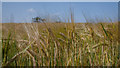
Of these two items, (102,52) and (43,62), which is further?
(102,52)

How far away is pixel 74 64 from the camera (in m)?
0.75

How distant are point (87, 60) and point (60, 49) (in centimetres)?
18

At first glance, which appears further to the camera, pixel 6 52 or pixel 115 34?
pixel 115 34

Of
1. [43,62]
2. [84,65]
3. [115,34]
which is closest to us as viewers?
[43,62]

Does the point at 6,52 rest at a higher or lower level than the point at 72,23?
lower

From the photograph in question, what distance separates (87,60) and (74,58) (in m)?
0.12

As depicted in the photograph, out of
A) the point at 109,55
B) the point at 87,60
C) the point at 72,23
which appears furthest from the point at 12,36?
the point at 109,55

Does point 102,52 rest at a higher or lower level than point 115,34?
lower

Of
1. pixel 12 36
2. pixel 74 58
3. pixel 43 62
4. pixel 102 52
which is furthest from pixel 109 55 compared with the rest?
pixel 12 36

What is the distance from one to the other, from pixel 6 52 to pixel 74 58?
371mm

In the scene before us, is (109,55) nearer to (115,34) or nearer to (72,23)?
(115,34)

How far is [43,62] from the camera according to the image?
26.7 inches

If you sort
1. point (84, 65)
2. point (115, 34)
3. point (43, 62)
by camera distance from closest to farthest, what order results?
point (43, 62) < point (84, 65) < point (115, 34)

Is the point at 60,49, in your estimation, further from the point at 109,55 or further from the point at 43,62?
the point at 109,55
